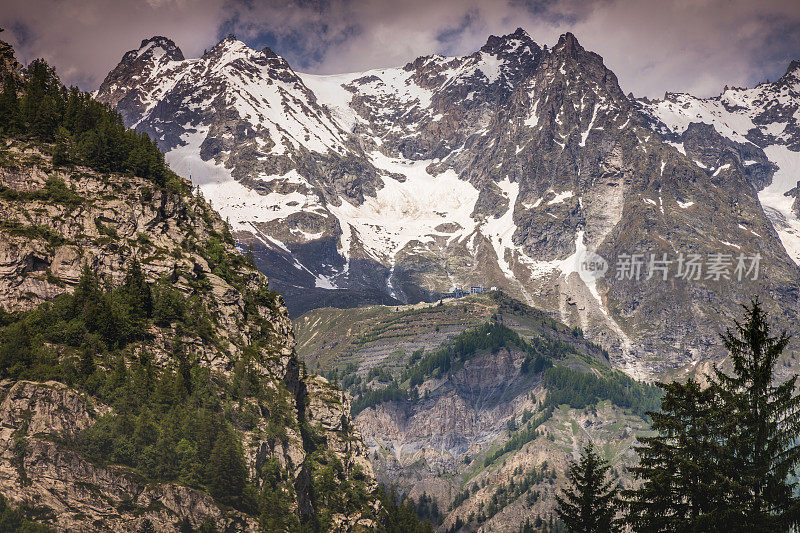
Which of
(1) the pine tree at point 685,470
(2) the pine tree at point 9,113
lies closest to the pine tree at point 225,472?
(1) the pine tree at point 685,470

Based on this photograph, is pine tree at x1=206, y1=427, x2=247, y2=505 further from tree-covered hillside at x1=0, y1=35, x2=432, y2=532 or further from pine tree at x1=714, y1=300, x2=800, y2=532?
pine tree at x1=714, y1=300, x2=800, y2=532

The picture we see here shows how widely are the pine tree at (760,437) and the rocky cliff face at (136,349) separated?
2261 inches

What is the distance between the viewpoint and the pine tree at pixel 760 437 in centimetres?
5312

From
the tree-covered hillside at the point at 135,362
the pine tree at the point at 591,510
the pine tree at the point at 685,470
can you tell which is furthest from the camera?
the tree-covered hillside at the point at 135,362

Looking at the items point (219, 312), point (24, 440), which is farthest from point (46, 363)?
point (219, 312)

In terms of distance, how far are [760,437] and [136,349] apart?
75730 mm

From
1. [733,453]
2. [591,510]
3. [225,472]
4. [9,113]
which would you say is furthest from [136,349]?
[733,453]

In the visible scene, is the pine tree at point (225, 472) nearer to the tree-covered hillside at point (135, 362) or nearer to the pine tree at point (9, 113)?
the tree-covered hillside at point (135, 362)

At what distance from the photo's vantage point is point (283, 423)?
116m

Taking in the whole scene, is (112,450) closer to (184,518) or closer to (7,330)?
(184,518)

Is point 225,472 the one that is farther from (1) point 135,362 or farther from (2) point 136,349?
(2) point 136,349

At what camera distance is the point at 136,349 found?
10275cm

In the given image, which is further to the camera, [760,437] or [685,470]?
[685,470]

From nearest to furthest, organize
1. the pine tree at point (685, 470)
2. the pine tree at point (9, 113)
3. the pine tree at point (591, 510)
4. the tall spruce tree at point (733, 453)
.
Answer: the tall spruce tree at point (733, 453), the pine tree at point (685, 470), the pine tree at point (591, 510), the pine tree at point (9, 113)
